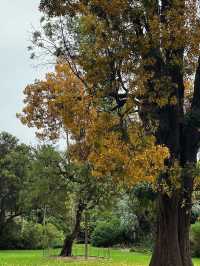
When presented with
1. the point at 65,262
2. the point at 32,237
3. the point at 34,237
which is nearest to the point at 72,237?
the point at 65,262

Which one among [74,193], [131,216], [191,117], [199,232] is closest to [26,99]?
[191,117]

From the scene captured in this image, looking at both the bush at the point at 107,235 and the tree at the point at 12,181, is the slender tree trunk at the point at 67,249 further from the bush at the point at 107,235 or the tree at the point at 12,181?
the tree at the point at 12,181

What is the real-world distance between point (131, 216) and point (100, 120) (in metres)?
30.3

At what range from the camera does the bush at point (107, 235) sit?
48.0 meters

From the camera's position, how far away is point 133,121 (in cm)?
1717

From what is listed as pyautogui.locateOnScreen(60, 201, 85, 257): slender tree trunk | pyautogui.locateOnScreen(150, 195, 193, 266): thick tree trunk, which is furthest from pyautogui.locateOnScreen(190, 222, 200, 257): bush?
pyautogui.locateOnScreen(150, 195, 193, 266): thick tree trunk

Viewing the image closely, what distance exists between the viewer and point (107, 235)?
4844 centimetres

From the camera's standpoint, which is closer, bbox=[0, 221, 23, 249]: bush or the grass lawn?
the grass lawn

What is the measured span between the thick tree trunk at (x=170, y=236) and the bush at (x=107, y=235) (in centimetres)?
3047

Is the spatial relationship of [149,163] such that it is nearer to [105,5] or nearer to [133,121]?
[133,121]

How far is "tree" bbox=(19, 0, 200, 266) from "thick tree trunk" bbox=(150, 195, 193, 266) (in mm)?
32

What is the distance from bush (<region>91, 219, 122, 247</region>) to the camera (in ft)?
157

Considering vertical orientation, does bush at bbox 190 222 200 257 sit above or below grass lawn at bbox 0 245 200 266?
above

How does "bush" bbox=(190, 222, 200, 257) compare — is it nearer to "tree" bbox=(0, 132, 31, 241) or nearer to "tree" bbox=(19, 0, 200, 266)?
"tree" bbox=(0, 132, 31, 241)
